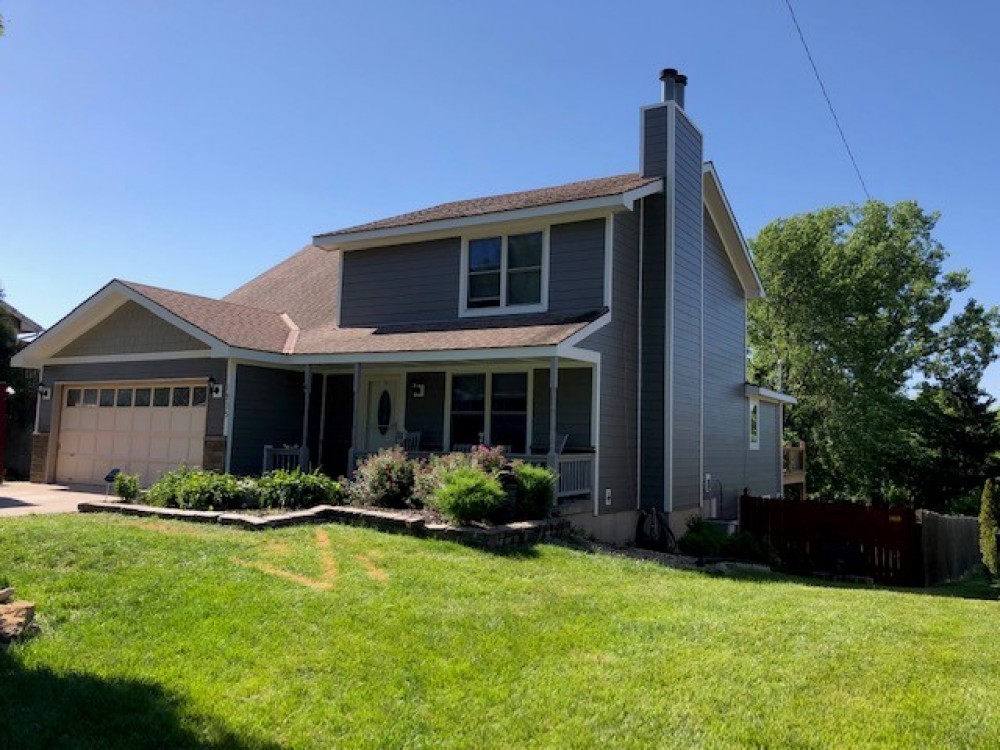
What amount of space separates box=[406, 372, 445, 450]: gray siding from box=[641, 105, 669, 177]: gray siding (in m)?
5.86

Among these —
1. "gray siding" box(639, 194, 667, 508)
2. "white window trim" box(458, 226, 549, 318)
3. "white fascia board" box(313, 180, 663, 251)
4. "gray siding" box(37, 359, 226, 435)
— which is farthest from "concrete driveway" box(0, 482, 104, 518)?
"gray siding" box(639, 194, 667, 508)

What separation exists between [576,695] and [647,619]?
195cm

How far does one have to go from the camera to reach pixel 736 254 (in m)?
18.0

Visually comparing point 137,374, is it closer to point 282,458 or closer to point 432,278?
point 282,458

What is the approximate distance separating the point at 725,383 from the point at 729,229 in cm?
367

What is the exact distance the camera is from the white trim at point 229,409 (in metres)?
13.8

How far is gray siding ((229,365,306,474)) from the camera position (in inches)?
555

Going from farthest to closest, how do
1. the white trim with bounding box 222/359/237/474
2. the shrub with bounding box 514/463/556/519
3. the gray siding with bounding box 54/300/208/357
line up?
the gray siding with bounding box 54/300/208/357 < the white trim with bounding box 222/359/237/474 < the shrub with bounding box 514/463/556/519

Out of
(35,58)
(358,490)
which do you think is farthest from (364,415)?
(35,58)

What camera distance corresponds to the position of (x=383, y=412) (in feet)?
49.9

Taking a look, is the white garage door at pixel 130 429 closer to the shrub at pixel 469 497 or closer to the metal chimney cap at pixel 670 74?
the shrub at pixel 469 497

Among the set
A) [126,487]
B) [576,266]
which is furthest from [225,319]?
[576,266]

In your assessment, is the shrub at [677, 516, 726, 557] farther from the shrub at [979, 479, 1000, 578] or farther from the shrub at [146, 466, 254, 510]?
the shrub at [146, 466, 254, 510]

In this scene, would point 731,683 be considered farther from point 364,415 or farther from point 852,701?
point 364,415
